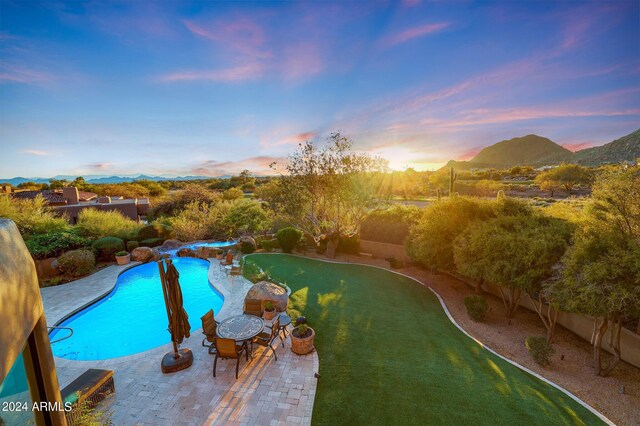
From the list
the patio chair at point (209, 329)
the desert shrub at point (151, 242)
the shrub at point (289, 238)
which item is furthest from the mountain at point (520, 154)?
the patio chair at point (209, 329)

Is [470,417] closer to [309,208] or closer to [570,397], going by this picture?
[570,397]

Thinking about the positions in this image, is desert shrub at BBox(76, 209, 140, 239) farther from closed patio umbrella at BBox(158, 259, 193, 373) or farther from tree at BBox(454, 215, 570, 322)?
tree at BBox(454, 215, 570, 322)

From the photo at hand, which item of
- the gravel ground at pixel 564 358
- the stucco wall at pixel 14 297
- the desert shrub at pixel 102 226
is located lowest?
the gravel ground at pixel 564 358

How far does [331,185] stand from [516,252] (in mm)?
10220

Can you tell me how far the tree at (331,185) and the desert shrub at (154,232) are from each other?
9.70 meters

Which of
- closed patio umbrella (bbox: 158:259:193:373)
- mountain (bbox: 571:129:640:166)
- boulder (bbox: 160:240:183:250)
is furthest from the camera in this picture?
mountain (bbox: 571:129:640:166)

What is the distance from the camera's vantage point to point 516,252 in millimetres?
9852

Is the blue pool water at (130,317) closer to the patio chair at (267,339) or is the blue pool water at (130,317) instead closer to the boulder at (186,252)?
the boulder at (186,252)

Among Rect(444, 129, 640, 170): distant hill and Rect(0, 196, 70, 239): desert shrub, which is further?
Rect(444, 129, 640, 170): distant hill

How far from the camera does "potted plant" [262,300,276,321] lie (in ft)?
33.4

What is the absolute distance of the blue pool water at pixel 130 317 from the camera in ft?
30.1

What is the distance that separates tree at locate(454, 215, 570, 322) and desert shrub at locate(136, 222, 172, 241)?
19.8 meters

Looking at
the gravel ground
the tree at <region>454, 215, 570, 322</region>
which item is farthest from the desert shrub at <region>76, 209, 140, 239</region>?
the tree at <region>454, 215, 570, 322</region>

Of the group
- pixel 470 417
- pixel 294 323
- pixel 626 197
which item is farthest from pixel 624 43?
pixel 294 323
